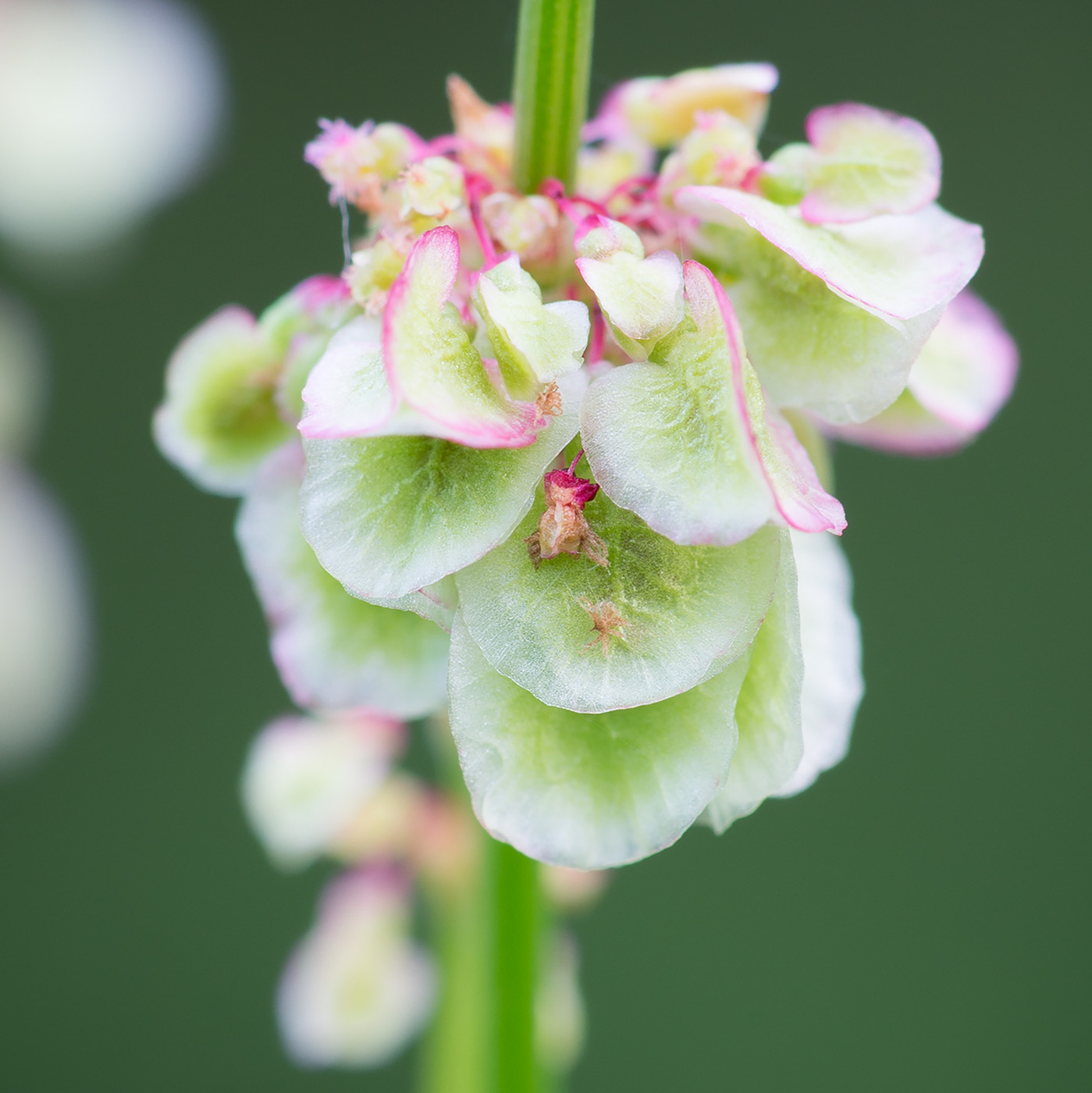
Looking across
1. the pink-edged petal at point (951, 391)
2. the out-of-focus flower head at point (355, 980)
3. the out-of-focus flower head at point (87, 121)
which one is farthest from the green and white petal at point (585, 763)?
the out-of-focus flower head at point (87, 121)

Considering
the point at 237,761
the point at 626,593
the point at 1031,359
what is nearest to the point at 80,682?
the point at 237,761

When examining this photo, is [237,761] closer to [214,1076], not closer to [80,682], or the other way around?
[80,682]

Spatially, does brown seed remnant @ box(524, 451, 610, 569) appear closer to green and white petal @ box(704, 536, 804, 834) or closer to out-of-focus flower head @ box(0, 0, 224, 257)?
green and white petal @ box(704, 536, 804, 834)

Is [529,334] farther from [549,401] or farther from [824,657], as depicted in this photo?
[824,657]

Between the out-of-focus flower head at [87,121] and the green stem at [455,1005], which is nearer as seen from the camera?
the green stem at [455,1005]

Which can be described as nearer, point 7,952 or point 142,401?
point 7,952

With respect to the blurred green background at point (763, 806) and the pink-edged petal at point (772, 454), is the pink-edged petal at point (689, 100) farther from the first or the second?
the blurred green background at point (763, 806)
